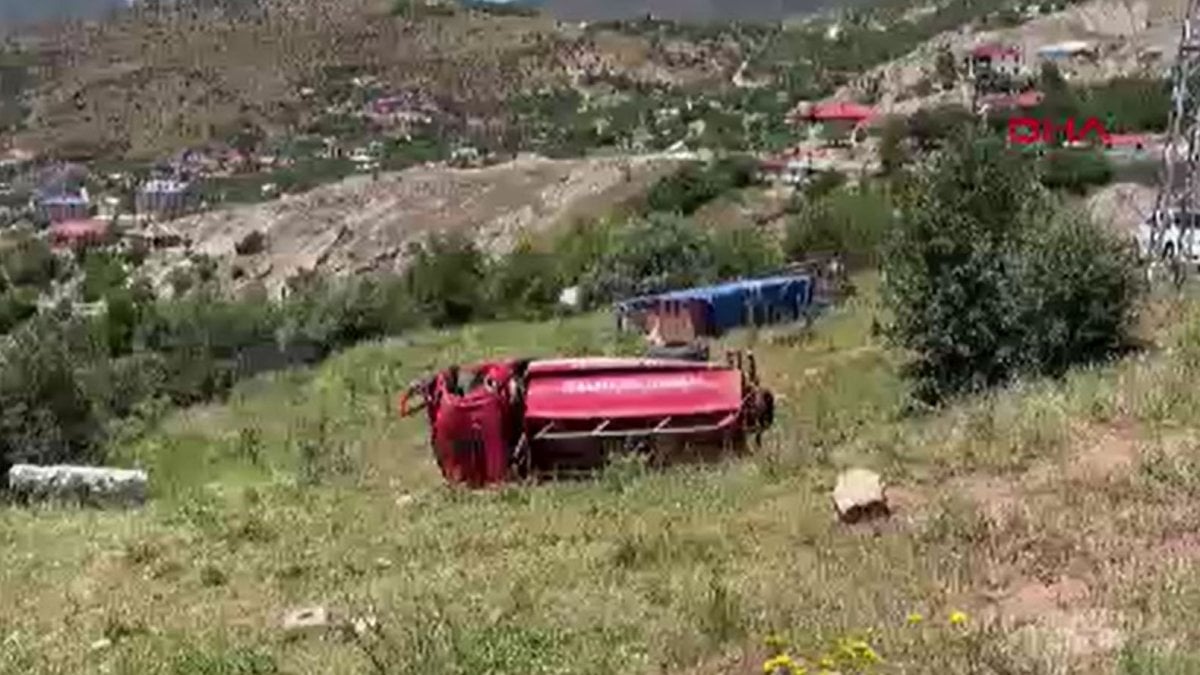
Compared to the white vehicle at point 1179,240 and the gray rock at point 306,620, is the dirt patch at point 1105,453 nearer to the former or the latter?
the gray rock at point 306,620

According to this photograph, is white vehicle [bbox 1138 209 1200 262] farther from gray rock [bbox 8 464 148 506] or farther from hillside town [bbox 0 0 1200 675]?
gray rock [bbox 8 464 148 506]

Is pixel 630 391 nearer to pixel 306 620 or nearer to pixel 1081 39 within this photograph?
pixel 306 620

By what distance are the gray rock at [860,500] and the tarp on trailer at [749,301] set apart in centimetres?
2275

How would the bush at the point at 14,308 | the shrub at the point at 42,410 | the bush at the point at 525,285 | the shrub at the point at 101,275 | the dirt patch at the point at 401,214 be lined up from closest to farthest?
the shrub at the point at 42,410 → the bush at the point at 525,285 → the bush at the point at 14,308 → the dirt patch at the point at 401,214 → the shrub at the point at 101,275

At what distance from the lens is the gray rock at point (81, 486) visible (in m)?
15.8

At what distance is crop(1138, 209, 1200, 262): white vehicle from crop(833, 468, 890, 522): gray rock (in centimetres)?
1583

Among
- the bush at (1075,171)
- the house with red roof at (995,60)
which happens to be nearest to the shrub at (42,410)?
the bush at (1075,171)

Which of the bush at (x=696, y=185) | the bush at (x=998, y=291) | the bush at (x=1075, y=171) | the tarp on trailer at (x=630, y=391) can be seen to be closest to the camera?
the tarp on trailer at (x=630, y=391)

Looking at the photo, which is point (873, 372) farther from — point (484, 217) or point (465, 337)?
point (484, 217)

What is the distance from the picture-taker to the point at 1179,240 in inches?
1008

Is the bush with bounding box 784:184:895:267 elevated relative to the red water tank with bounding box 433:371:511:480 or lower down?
lower down

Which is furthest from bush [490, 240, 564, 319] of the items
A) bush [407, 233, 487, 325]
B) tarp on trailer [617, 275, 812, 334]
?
tarp on trailer [617, 275, 812, 334]

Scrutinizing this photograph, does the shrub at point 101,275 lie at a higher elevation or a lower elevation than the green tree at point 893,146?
lower

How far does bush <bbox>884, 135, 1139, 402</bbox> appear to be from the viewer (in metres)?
18.0
